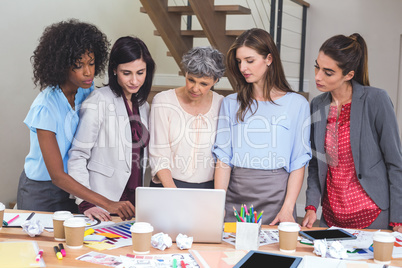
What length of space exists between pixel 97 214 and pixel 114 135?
0.41m

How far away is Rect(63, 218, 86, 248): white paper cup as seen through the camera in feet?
5.10

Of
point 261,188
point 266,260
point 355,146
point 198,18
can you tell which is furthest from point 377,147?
point 198,18

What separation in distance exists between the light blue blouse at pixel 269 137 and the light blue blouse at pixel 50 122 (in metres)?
0.69

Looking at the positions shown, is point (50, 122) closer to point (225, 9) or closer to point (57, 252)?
point (57, 252)

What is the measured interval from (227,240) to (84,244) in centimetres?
51

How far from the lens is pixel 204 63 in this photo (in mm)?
2172

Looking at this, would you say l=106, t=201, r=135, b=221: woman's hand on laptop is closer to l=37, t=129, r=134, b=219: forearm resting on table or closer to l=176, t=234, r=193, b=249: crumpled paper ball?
l=37, t=129, r=134, b=219: forearm resting on table

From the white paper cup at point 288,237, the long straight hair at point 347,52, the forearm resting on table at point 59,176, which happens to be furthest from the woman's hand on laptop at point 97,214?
the long straight hair at point 347,52

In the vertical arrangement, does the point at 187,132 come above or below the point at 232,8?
below

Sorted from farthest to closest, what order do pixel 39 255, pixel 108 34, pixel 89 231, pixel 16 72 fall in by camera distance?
pixel 108 34
pixel 16 72
pixel 89 231
pixel 39 255

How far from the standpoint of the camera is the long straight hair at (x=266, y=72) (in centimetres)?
218

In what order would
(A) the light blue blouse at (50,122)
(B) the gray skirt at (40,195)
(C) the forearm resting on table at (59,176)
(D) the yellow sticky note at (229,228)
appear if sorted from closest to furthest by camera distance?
(D) the yellow sticky note at (229,228), (C) the forearm resting on table at (59,176), (A) the light blue blouse at (50,122), (B) the gray skirt at (40,195)

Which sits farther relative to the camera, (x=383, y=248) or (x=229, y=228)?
(x=229, y=228)

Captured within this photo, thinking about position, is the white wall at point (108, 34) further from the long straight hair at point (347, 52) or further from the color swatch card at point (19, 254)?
the long straight hair at point (347, 52)
